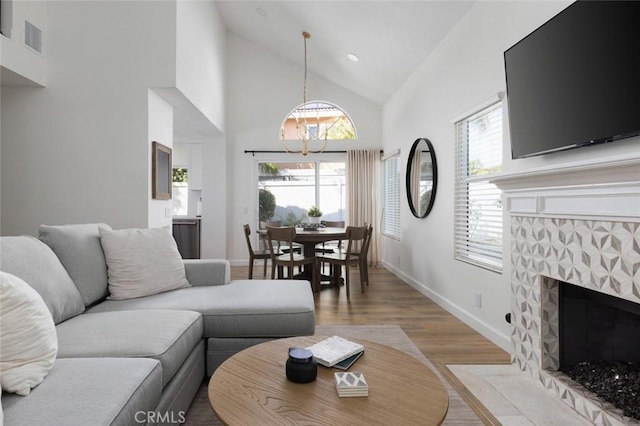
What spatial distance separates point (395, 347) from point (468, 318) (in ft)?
3.16

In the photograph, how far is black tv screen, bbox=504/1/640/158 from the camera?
Answer: 165cm

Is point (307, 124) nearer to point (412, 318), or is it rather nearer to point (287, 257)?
point (287, 257)

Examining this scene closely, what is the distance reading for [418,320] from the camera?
11.7ft

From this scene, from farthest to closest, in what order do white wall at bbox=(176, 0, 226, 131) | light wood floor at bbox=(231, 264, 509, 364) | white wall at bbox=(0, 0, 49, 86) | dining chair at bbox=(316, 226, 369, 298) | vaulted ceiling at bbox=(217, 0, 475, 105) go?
1. dining chair at bbox=(316, 226, 369, 298)
2. white wall at bbox=(176, 0, 226, 131)
3. vaulted ceiling at bbox=(217, 0, 475, 105)
4. white wall at bbox=(0, 0, 49, 86)
5. light wood floor at bbox=(231, 264, 509, 364)

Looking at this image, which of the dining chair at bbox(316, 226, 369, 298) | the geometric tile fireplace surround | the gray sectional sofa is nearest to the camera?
the gray sectional sofa

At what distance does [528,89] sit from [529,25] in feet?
1.68

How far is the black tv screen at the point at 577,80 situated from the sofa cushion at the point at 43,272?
282 centimetres

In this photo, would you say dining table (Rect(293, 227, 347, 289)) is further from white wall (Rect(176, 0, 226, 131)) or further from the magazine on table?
the magazine on table

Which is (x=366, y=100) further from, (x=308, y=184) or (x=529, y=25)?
(x=529, y=25)

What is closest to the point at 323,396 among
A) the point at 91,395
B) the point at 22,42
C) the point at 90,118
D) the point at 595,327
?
the point at 91,395

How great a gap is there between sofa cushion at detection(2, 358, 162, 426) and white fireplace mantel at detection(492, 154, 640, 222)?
204cm

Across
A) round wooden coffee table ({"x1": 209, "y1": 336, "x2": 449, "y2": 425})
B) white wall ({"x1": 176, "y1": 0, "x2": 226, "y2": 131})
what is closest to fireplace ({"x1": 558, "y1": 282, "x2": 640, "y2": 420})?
round wooden coffee table ({"x1": 209, "y1": 336, "x2": 449, "y2": 425})

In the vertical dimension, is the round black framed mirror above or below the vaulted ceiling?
below

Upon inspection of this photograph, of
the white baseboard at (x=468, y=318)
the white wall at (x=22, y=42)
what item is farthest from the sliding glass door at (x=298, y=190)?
the white wall at (x=22, y=42)
